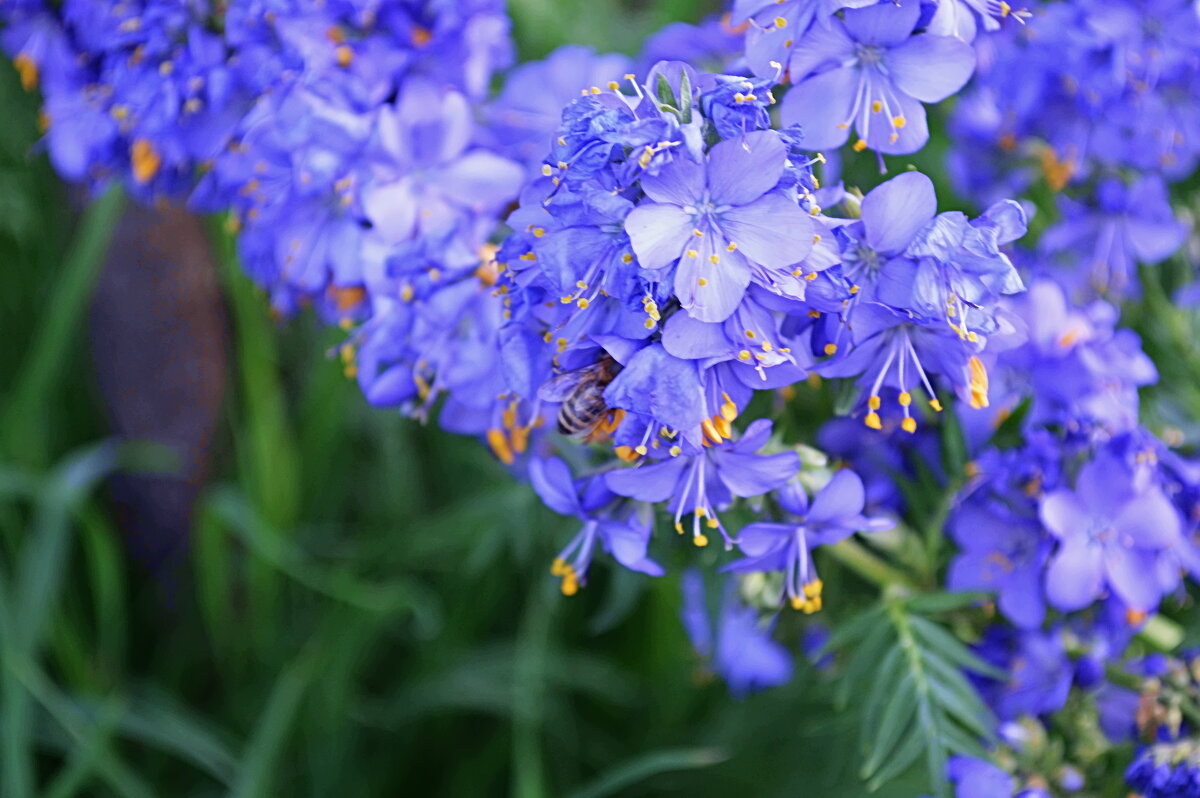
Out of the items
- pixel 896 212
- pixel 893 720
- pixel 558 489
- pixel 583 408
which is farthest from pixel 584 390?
pixel 893 720

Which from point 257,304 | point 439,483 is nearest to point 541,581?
point 439,483

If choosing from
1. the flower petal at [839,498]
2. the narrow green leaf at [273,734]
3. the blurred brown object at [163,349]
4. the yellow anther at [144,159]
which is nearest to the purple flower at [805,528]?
the flower petal at [839,498]

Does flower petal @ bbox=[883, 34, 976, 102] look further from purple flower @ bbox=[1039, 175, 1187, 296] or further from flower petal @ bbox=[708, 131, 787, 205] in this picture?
purple flower @ bbox=[1039, 175, 1187, 296]

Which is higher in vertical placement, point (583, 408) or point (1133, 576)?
point (583, 408)

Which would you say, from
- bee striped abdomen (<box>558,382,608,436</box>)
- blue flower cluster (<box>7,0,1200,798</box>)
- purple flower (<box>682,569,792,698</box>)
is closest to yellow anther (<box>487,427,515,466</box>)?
blue flower cluster (<box>7,0,1200,798</box>)

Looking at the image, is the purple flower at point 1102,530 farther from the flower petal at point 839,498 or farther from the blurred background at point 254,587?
the blurred background at point 254,587

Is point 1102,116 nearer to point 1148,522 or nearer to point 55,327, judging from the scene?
point 1148,522
